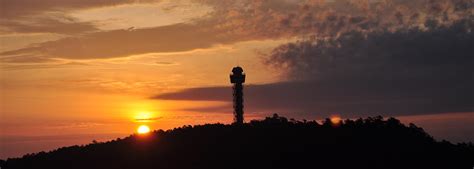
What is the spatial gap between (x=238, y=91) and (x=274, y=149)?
1191 inches

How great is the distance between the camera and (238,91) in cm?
11481

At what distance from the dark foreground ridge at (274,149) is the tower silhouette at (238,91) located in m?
8.91

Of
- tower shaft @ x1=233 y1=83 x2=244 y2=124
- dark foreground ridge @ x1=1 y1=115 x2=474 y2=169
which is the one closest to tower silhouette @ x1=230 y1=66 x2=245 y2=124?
tower shaft @ x1=233 y1=83 x2=244 y2=124

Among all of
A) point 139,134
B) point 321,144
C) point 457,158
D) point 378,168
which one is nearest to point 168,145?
point 139,134

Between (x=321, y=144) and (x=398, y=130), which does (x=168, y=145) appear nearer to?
(x=321, y=144)

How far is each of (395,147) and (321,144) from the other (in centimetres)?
924

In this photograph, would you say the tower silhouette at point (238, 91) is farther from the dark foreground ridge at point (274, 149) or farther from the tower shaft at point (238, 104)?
the dark foreground ridge at point (274, 149)

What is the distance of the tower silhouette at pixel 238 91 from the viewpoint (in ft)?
369

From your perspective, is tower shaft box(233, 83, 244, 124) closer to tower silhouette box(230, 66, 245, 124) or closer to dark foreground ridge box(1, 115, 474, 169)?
tower silhouette box(230, 66, 245, 124)

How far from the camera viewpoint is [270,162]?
81.1 meters

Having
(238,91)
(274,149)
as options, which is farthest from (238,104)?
(274,149)

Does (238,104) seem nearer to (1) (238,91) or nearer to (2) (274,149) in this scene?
(1) (238,91)

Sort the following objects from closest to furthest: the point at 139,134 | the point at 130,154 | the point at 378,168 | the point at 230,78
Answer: the point at 378,168 < the point at 130,154 < the point at 139,134 < the point at 230,78

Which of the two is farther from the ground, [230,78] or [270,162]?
[230,78]
